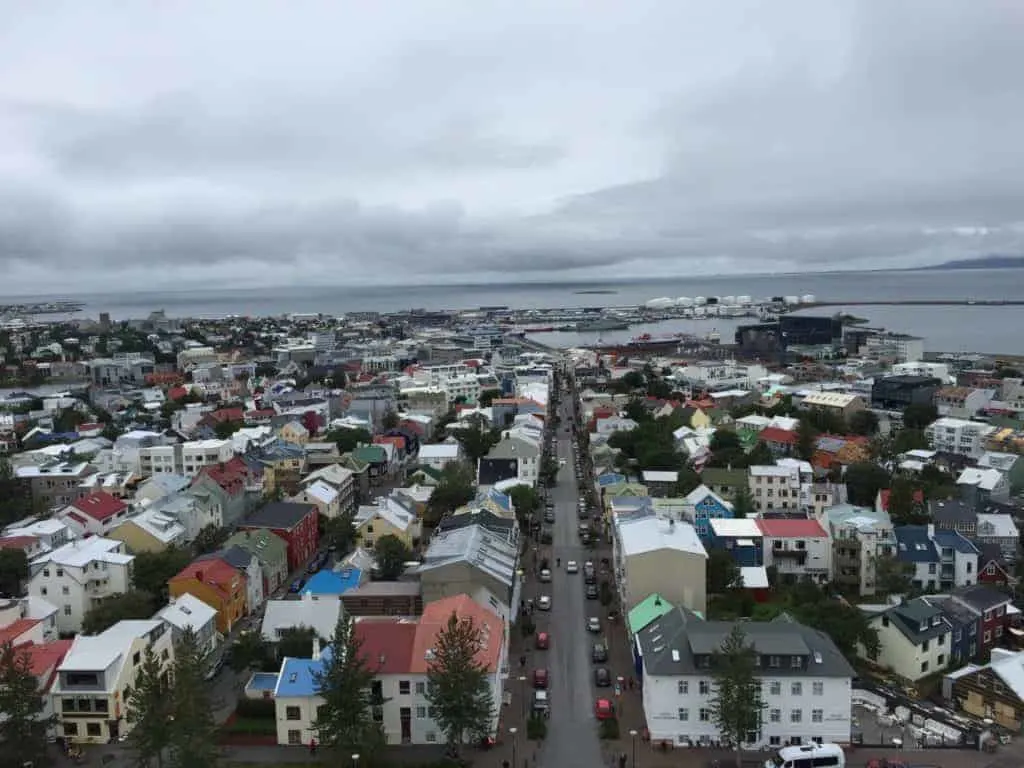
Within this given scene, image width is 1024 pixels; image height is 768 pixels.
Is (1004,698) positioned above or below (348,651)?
below

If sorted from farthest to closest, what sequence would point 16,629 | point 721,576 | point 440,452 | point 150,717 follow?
point 440,452 → point 721,576 → point 16,629 → point 150,717

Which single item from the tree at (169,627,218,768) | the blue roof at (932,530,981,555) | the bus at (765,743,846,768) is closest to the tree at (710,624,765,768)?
the bus at (765,743,846,768)

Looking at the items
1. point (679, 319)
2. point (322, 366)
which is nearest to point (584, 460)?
point (322, 366)

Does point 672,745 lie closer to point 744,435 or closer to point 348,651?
point 348,651

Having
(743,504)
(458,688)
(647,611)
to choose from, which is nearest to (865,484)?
(743,504)

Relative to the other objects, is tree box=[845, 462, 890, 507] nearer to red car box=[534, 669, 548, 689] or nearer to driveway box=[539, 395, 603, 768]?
driveway box=[539, 395, 603, 768]

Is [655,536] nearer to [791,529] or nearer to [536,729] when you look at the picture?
[791,529]
